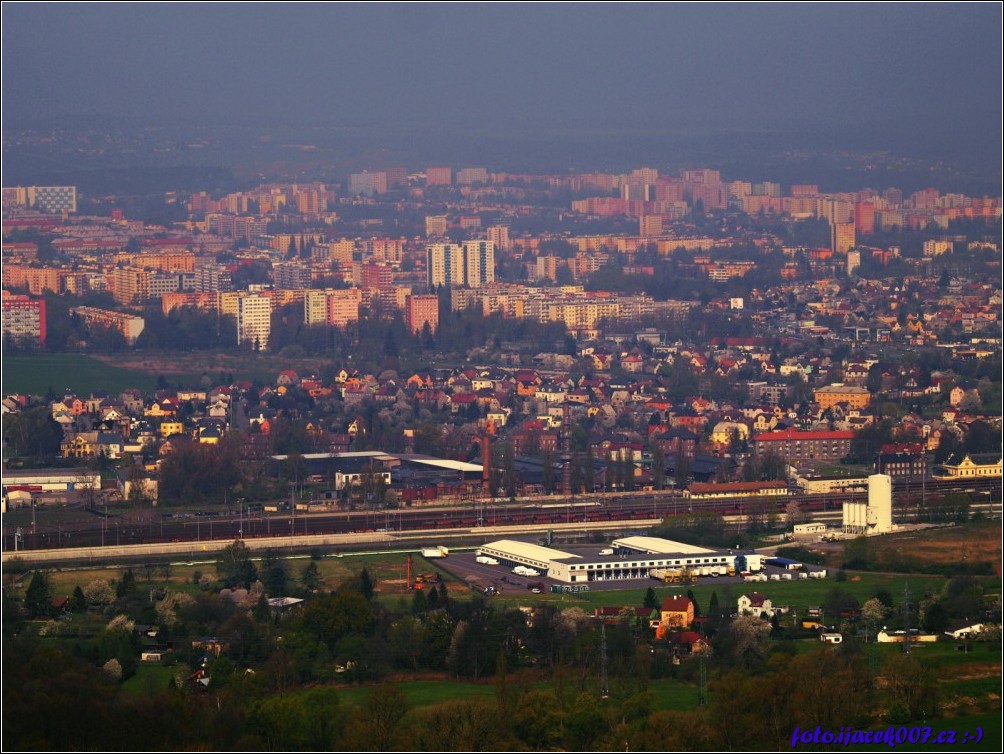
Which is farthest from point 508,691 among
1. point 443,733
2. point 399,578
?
point 399,578

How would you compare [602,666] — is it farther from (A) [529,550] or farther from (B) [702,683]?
(A) [529,550]

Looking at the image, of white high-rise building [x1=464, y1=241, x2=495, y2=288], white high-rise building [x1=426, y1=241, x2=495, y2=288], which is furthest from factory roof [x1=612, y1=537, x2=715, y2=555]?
white high-rise building [x1=464, y1=241, x2=495, y2=288]

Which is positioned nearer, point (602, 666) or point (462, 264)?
point (602, 666)

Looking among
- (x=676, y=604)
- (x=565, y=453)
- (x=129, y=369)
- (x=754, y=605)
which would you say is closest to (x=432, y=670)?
(x=676, y=604)

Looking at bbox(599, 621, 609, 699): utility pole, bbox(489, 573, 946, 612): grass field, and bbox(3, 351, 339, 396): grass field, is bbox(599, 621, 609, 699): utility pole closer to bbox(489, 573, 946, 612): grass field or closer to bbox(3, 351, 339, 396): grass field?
bbox(489, 573, 946, 612): grass field

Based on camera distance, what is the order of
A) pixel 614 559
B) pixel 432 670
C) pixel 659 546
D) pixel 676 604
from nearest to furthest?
1. pixel 432 670
2. pixel 676 604
3. pixel 614 559
4. pixel 659 546

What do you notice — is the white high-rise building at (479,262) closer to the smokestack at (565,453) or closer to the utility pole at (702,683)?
the smokestack at (565,453)

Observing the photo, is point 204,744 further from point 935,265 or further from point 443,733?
point 935,265

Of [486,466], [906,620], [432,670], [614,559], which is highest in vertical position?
[486,466]
